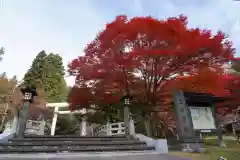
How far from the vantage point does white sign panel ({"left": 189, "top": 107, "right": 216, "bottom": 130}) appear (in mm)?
8289

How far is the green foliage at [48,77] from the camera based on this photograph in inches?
948

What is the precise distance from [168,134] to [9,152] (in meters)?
17.4

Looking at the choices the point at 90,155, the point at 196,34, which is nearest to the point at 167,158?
the point at 90,155

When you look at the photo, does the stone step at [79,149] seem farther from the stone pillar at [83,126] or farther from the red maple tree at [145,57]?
the stone pillar at [83,126]

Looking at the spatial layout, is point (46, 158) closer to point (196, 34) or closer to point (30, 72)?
point (196, 34)

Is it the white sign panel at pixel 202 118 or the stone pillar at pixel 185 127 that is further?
the white sign panel at pixel 202 118

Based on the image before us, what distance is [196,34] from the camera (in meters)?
9.63

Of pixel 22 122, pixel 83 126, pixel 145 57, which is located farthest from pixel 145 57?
pixel 83 126

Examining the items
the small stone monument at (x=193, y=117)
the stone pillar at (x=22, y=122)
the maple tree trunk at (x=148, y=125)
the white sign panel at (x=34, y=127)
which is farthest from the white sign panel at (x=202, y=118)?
the white sign panel at (x=34, y=127)

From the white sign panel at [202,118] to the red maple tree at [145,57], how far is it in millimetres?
2228

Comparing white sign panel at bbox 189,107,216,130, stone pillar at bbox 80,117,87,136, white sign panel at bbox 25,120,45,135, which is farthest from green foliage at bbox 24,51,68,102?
white sign panel at bbox 189,107,216,130

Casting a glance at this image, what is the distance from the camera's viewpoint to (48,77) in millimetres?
25188

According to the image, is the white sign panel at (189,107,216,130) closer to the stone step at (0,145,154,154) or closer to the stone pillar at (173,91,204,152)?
the stone pillar at (173,91,204,152)

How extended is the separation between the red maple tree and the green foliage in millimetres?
13446
